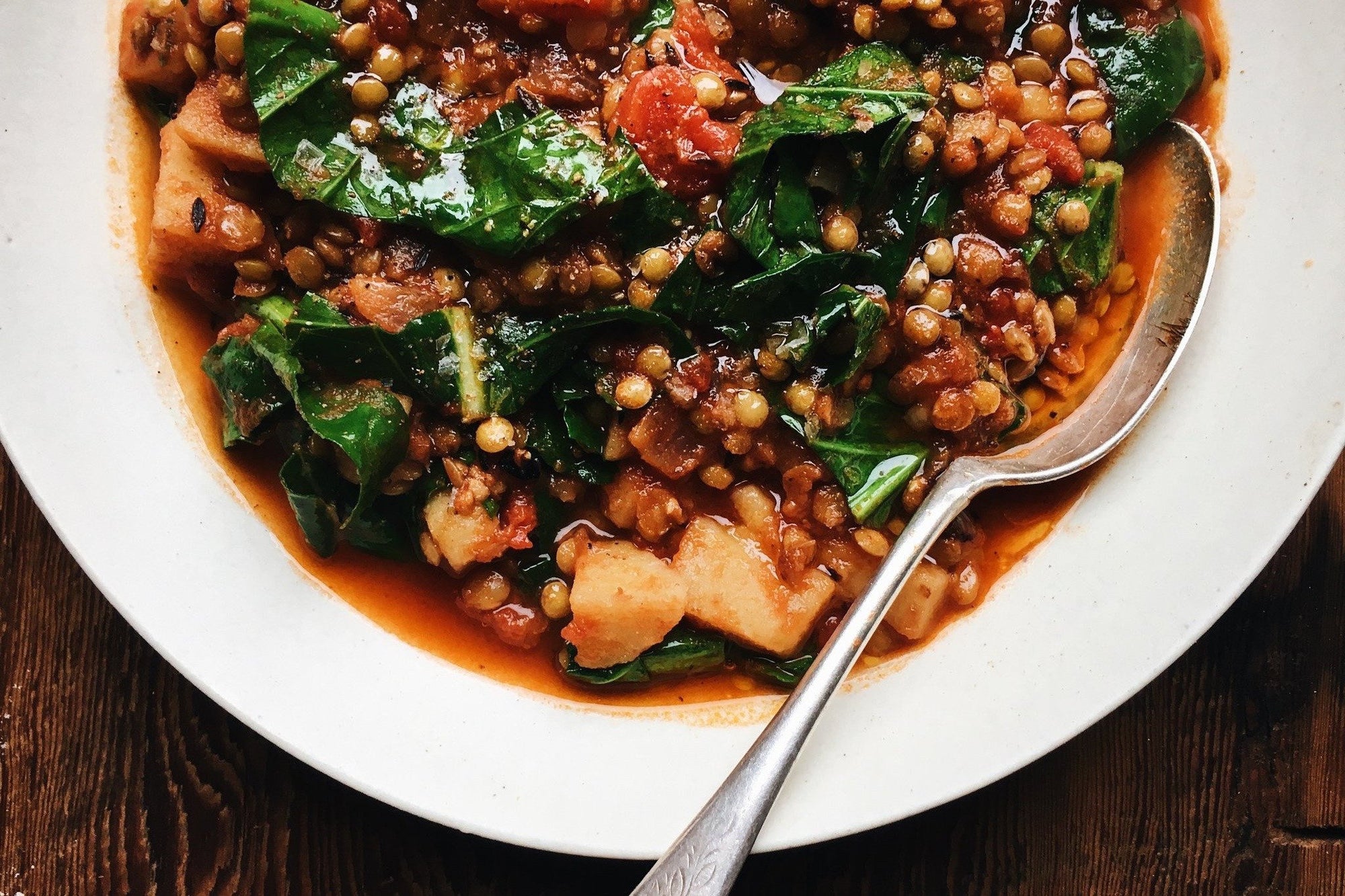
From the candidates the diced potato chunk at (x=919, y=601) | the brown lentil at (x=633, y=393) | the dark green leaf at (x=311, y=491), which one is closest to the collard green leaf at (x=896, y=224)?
the brown lentil at (x=633, y=393)

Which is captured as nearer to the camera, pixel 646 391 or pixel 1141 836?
pixel 646 391

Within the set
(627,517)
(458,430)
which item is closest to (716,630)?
(627,517)

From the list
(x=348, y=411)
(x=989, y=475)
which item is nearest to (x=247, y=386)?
(x=348, y=411)

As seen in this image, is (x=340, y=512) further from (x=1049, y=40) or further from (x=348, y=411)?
(x=1049, y=40)

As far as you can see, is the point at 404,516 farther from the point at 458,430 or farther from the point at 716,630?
the point at 716,630

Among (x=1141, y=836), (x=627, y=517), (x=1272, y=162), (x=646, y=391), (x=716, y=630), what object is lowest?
(x=1141, y=836)

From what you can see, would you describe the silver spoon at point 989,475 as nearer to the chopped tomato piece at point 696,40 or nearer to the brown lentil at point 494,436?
the brown lentil at point 494,436

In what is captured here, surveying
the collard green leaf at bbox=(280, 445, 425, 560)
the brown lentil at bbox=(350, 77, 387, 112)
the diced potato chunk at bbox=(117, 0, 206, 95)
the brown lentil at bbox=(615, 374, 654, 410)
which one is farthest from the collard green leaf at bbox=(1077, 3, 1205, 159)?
the diced potato chunk at bbox=(117, 0, 206, 95)

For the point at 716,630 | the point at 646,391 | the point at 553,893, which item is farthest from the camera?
the point at 553,893
